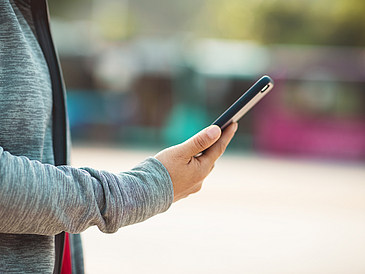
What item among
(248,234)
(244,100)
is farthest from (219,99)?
(244,100)

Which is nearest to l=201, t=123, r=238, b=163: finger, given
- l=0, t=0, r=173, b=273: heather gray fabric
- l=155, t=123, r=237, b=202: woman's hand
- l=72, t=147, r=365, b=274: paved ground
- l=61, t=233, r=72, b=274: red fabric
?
l=155, t=123, r=237, b=202: woman's hand

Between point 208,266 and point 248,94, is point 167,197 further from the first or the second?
point 208,266

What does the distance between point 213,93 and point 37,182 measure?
36.4ft

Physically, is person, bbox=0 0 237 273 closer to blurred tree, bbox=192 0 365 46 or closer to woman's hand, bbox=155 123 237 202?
woman's hand, bbox=155 123 237 202

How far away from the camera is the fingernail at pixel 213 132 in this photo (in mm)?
996

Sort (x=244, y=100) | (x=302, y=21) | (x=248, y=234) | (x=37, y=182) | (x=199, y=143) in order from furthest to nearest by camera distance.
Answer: (x=302, y=21) < (x=248, y=234) < (x=244, y=100) < (x=199, y=143) < (x=37, y=182)

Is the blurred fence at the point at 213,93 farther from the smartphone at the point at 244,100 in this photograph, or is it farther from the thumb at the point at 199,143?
the thumb at the point at 199,143

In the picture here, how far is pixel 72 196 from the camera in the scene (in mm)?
804

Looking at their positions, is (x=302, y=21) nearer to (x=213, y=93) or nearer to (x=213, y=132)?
(x=213, y=93)

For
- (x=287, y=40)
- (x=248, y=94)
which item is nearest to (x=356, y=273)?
(x=248, y=94)

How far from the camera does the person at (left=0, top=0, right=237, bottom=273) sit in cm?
78

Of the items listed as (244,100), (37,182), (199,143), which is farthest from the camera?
(244,100)

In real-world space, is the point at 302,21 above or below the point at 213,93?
above

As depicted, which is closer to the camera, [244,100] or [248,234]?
[244,100]
